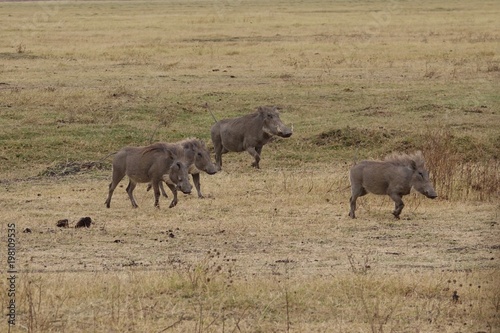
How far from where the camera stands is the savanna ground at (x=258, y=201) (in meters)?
7.71

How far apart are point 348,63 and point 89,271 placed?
67.6 ft

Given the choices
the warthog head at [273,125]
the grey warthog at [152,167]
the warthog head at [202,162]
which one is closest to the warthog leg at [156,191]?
the grey warthog at [152,167]

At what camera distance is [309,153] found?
1730 cm

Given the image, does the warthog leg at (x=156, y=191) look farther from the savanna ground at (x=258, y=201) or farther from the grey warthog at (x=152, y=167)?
the savanna ground at (x=258, y=201)

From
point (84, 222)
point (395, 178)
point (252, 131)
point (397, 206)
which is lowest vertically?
point (252, 131)

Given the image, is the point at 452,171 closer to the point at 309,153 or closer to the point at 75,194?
the point at 309,153

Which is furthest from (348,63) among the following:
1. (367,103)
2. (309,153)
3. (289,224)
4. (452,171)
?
(289,224)

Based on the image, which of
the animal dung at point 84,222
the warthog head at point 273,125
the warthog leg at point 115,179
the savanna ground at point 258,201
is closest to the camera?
the savanna ground at point 258,201

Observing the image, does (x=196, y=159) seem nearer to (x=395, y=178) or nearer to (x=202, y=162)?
(x=202, y=162)

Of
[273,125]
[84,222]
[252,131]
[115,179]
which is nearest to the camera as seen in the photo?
[84,222]

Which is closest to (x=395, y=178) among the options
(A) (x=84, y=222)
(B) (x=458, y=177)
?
(B) (x=458, y=177)

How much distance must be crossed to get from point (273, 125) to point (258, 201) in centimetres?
342

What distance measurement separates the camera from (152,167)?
12.7 metres

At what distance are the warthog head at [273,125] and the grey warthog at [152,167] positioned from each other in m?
3.60
